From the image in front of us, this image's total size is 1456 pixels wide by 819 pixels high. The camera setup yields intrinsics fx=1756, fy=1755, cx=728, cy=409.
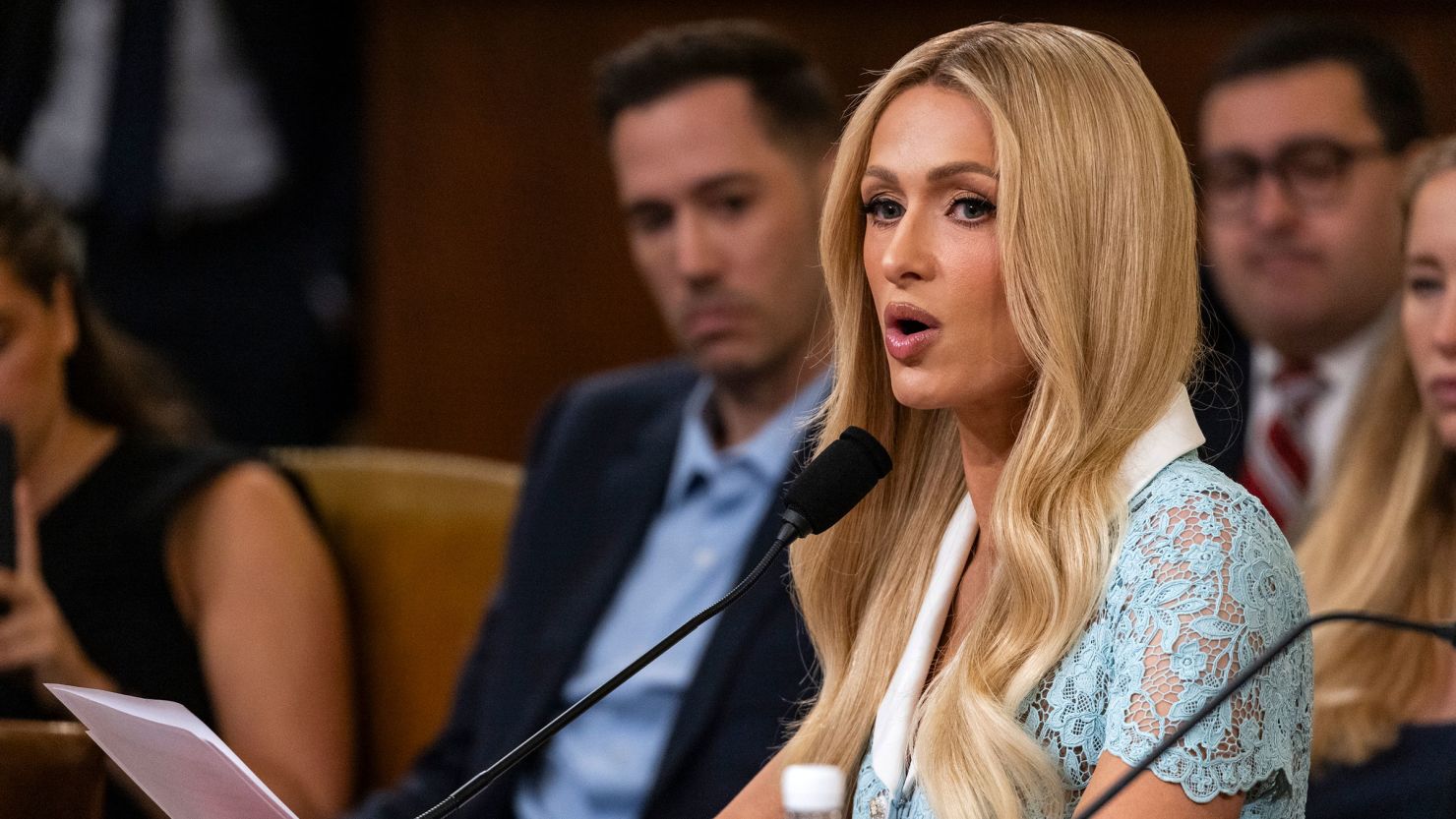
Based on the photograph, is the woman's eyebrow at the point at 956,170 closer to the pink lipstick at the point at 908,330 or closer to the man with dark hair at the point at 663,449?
the pink lipstick at the point at 908,330

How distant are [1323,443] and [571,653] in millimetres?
1187

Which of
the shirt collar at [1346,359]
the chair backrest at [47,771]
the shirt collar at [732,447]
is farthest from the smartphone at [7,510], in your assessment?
the shirt collar at [1346,359]

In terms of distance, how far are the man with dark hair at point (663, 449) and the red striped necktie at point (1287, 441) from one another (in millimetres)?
718

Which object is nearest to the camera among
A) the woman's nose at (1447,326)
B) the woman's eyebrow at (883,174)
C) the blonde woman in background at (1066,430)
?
the blonde woman in background at (1066,430)

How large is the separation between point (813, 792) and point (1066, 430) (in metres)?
0.33

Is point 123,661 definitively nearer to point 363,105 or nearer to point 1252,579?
point 1252,579

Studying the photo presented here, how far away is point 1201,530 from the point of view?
1.20 metres

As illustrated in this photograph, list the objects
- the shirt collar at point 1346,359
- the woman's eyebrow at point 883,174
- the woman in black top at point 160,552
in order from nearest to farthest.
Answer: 1. the woman's eyebrow at point 883,174
2. the woman in black top at point 160,552
3. the shirt collar at point 1346,359

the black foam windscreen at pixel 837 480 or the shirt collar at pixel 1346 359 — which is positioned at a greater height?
the black foam windscreen at pixel 837 480

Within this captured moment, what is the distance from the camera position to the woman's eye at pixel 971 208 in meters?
1.25

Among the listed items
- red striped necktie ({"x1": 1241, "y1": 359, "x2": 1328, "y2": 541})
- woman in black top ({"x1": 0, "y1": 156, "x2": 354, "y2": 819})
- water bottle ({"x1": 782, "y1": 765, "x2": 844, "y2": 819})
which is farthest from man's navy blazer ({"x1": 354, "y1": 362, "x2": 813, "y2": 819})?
red striped necktie ({"x1": 1241, "y1": 359, "x2": 1328, "y2": 541})

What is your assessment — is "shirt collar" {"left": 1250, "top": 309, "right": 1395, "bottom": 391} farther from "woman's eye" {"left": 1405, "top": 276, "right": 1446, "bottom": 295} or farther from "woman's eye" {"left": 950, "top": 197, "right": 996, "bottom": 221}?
"woman's eye" {"left": 950, "top": 197, "right": 996, "bottom": 221}

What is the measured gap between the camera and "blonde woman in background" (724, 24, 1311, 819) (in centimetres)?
117

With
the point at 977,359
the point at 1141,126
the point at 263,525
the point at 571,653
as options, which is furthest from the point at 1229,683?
the point at 263,525
